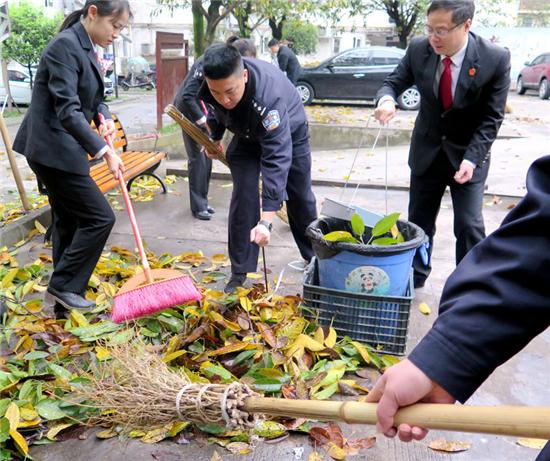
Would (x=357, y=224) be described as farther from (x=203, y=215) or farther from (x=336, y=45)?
(x=336, y=45)

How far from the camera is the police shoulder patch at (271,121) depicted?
3.24 meters

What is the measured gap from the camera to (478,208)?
3.48m

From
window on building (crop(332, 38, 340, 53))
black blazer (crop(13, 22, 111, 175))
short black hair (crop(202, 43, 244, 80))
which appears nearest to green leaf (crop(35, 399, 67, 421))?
black blazer (crop(13, 22, 111, 175))

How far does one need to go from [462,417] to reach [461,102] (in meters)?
2.67

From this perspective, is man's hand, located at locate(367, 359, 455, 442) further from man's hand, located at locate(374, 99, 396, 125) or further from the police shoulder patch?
man's hand, located at locate(374, 99, 396, 125)

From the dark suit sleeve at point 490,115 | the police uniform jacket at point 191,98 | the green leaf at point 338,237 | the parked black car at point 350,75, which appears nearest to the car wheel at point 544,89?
the parked black car at point 350,75

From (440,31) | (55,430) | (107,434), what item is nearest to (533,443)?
(107,434)

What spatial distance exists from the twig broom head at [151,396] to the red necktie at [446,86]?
221 cm

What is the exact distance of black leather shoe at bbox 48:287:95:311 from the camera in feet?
10.9

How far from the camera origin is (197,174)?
18.1 feet

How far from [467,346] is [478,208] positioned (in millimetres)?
2668

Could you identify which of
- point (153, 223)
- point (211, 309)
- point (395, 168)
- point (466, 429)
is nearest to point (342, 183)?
point (395, 168)

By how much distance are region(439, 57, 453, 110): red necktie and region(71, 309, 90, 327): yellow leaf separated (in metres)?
2.49

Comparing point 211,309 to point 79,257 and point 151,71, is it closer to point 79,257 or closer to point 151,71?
point 79,257
